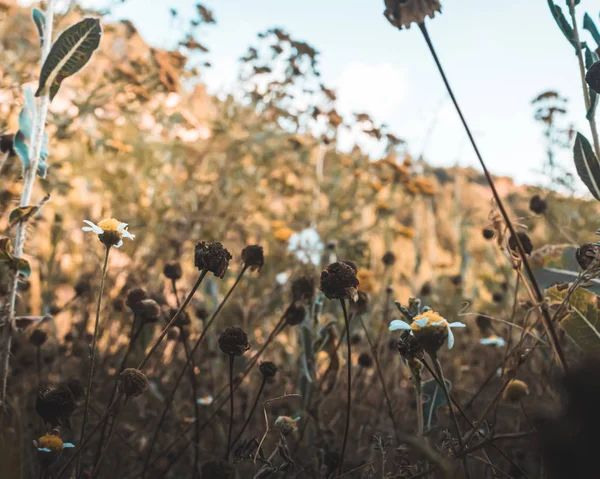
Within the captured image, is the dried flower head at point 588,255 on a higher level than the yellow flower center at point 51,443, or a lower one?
higher

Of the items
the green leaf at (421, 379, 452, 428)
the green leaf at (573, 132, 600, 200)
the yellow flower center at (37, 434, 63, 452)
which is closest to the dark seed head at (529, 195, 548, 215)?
the green leaf at (573, 132, 600, 200)

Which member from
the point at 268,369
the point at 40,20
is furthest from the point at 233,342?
the point at 40,20

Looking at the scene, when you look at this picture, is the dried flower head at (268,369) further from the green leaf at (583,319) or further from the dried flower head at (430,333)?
Answer: the green leaf at (583,319)

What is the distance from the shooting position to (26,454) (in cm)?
86

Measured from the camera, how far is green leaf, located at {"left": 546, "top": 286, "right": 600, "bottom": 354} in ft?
2.25

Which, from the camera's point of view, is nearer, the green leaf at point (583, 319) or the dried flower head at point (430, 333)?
the dried flower head at point (430, 333)

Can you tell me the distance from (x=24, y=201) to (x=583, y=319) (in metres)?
0.79

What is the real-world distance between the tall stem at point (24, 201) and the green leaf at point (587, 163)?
751 millimetres

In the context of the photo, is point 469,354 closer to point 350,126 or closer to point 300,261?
point 300,261

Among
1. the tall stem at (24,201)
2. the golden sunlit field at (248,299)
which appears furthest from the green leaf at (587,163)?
the tall stem at (24,201)

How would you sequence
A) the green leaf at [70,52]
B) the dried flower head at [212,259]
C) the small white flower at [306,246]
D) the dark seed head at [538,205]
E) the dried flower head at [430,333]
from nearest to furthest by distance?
the dried flower head at [430,333]
the dried flower head at [212,259]
the green leaf at [70,52]
the dark seed head at [538,205]
the small white flower at [306,246]

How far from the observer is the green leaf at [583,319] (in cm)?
69

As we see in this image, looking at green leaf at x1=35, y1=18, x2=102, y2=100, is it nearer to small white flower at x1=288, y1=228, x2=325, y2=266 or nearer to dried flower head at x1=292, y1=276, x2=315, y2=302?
dried flower head at x1=292, y1=276, x2=315, y2=302

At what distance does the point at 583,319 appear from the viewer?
2.27 feet
